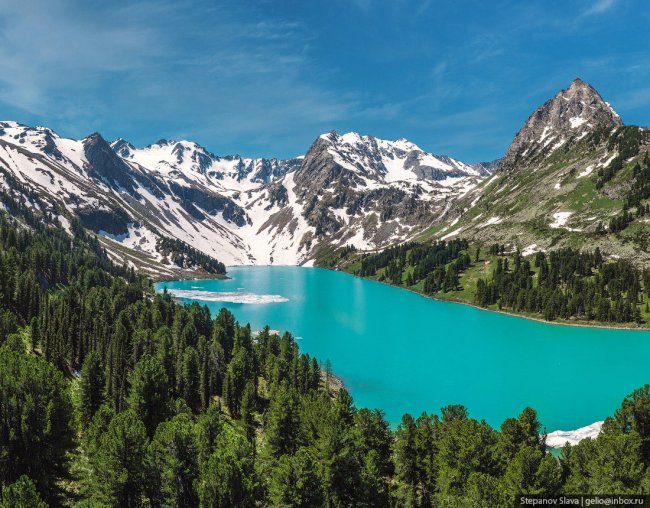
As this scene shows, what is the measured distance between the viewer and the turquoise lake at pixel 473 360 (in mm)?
80500

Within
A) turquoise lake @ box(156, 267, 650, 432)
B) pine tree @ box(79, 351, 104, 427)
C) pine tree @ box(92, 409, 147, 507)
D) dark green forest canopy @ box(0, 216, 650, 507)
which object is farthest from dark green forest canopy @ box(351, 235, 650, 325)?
pine tree @ box(92, 409, 147, 507)

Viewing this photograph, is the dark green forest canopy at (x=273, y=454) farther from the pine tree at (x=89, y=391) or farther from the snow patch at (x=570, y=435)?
the snow patch at (x=570, y=435)

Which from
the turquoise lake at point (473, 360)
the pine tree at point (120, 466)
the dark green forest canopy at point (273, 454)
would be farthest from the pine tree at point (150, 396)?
the turquoise lake at point (473, 360)

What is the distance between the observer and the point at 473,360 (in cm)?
10950

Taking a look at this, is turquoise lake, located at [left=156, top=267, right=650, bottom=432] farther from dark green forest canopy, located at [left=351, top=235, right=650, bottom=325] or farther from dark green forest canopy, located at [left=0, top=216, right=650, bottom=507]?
dark green forest canopy, located at [left=0, top=216, right=650, bottom=507]

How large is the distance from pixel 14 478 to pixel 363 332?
4306 inches

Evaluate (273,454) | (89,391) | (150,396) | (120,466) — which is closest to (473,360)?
(273,454)

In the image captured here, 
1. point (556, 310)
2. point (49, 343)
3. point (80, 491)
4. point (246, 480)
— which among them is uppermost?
point (556, 310)

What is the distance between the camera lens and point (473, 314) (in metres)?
175

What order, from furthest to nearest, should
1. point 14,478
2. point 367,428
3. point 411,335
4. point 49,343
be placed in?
point 411,335 → point 49,343 → point 367,428 → point 14,478

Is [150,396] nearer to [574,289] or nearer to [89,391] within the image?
[89,391]

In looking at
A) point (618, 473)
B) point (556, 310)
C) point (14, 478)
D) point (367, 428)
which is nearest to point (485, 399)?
point (367, 428)

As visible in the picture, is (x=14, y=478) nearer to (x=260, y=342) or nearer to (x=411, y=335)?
(x=260, y=342)

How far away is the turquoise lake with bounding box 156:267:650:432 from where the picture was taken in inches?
3169
